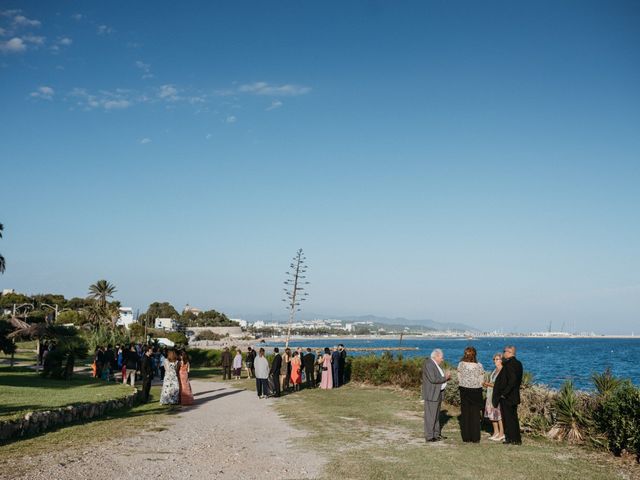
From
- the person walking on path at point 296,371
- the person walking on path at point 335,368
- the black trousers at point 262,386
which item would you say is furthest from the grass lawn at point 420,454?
the person walking on path at point 296,371

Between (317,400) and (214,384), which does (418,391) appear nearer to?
(317,400)

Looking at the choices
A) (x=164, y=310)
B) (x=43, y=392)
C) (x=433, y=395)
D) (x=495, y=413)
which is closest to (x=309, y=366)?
(x=43, y=392)

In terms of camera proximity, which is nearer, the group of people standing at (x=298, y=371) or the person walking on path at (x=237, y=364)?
the group of people standing at (x=298, y=371)

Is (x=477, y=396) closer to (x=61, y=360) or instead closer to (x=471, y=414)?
(x=471, y=414)

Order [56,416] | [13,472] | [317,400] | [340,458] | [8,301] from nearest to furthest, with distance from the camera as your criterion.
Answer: [13,472] → [340,458] → [56,416] → [317,400] → [8,301]

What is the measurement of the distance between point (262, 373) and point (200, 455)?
10585mm

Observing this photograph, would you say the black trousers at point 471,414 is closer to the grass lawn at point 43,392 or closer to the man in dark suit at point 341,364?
the grass lawn at point 43,392

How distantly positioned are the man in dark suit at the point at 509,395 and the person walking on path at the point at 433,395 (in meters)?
1.08

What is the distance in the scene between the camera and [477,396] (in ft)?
37.0

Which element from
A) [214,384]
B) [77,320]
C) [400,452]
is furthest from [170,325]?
[400,452]

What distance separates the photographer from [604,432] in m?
10.4

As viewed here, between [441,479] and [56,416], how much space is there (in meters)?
9.02

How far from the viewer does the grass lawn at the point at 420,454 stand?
8844 mm

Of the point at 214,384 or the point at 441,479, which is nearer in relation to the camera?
the point at 441,479
